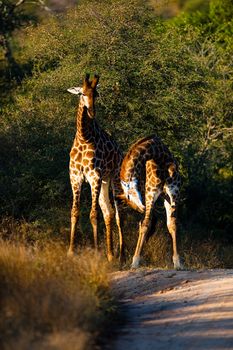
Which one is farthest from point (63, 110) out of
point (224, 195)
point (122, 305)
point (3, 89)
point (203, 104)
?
point (122, 305)

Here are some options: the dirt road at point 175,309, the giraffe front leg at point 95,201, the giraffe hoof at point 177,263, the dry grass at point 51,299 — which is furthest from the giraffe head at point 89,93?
the dry grass at point 51,299

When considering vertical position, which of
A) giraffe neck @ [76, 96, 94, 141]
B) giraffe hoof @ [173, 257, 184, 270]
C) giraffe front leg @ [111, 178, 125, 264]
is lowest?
giraffe hoof @ [173, 257, 184, 270]

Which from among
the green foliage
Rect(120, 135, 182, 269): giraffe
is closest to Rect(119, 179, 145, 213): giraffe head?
Rect(120, 135, 182, 269): giraffe

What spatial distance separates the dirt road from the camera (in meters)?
8.70

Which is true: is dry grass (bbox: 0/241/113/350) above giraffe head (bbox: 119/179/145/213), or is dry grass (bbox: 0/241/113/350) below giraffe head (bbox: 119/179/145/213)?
below

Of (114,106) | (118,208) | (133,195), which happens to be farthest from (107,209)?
(114,106)

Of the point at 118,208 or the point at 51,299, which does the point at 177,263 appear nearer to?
the point at 118,208

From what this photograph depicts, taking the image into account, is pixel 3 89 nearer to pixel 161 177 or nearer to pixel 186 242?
pixel 186 242

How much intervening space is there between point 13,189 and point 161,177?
522 cm

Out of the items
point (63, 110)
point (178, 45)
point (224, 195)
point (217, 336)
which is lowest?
point (217, 336)

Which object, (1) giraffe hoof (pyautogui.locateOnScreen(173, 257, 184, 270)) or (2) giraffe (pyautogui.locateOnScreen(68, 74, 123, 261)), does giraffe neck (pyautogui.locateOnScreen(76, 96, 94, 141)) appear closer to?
(2) giraffe (pyautogui.locateOnScreen(68, 74, 123, 261))

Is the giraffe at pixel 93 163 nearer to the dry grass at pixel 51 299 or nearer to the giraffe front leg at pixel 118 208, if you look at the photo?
the giraffe front leg at pixel 118 208

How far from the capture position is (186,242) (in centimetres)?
1884

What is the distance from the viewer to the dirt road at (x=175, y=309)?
870 cm
